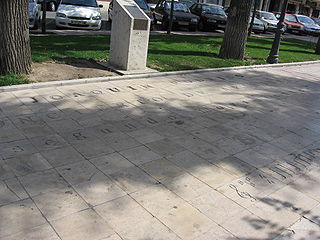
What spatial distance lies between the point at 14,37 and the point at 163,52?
5630 millimetres

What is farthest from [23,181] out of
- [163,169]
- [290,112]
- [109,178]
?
[290,112]

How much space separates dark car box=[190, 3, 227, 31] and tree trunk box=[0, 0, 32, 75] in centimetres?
1477

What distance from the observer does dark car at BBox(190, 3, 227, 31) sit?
818 inches

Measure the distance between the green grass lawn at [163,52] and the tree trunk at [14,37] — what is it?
1.49 metres

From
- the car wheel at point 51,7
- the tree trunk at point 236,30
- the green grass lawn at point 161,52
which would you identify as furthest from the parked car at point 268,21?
the car wheel at point 51,7

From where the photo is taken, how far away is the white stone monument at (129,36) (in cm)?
864

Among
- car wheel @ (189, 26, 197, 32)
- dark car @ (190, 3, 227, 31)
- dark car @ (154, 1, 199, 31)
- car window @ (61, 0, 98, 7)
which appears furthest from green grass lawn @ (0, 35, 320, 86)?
dark car @ (190, 3, 227, 31)

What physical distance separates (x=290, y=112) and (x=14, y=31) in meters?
5.77

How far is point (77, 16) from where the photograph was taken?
15.1 meters

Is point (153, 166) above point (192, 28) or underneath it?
underneath

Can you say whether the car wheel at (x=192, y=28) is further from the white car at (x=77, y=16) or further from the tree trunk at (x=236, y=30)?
the tree trunk at (x=236, y=30)

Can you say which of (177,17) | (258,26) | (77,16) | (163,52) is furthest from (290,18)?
(163,52)

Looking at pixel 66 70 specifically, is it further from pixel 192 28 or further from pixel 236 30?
pixel 192 28

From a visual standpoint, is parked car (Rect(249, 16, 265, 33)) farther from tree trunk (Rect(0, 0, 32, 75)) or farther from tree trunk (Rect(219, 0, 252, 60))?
tree trunk (Rect(0, 0, 32, 75))
